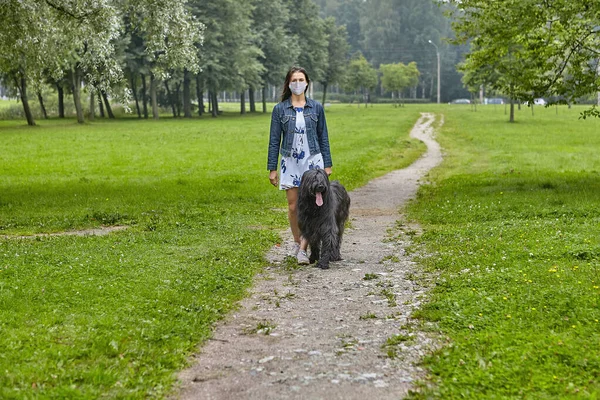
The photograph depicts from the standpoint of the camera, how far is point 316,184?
33.3 feet

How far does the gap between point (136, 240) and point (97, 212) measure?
466 centimetres

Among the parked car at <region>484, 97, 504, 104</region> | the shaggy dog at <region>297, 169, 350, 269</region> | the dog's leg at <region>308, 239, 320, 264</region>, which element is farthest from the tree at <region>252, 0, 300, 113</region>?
the parked car at <region>484, 97, 504, 104</region>

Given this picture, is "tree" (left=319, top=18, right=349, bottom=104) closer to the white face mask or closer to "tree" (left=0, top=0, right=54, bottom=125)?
"tree" (left=0, top=0, right=54, bottom=125)

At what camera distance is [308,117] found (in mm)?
10961

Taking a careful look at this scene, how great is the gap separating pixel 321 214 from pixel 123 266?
293 centimetres

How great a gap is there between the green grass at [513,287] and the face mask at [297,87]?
10.7 feet

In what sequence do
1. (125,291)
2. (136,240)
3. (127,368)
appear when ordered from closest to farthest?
(127,368) → (125,291) → (136,240)

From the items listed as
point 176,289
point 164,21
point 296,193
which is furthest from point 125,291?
point 164,21

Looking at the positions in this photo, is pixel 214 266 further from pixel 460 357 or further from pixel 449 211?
pixel 449 211

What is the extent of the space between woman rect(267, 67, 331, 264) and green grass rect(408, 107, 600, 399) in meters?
2.30

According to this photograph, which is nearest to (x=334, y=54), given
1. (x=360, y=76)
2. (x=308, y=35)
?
(x=308, y=35)

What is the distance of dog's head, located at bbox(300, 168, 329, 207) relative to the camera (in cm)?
1019

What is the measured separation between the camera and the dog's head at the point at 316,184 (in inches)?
401

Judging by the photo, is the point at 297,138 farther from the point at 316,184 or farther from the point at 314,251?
the point at 314,251
